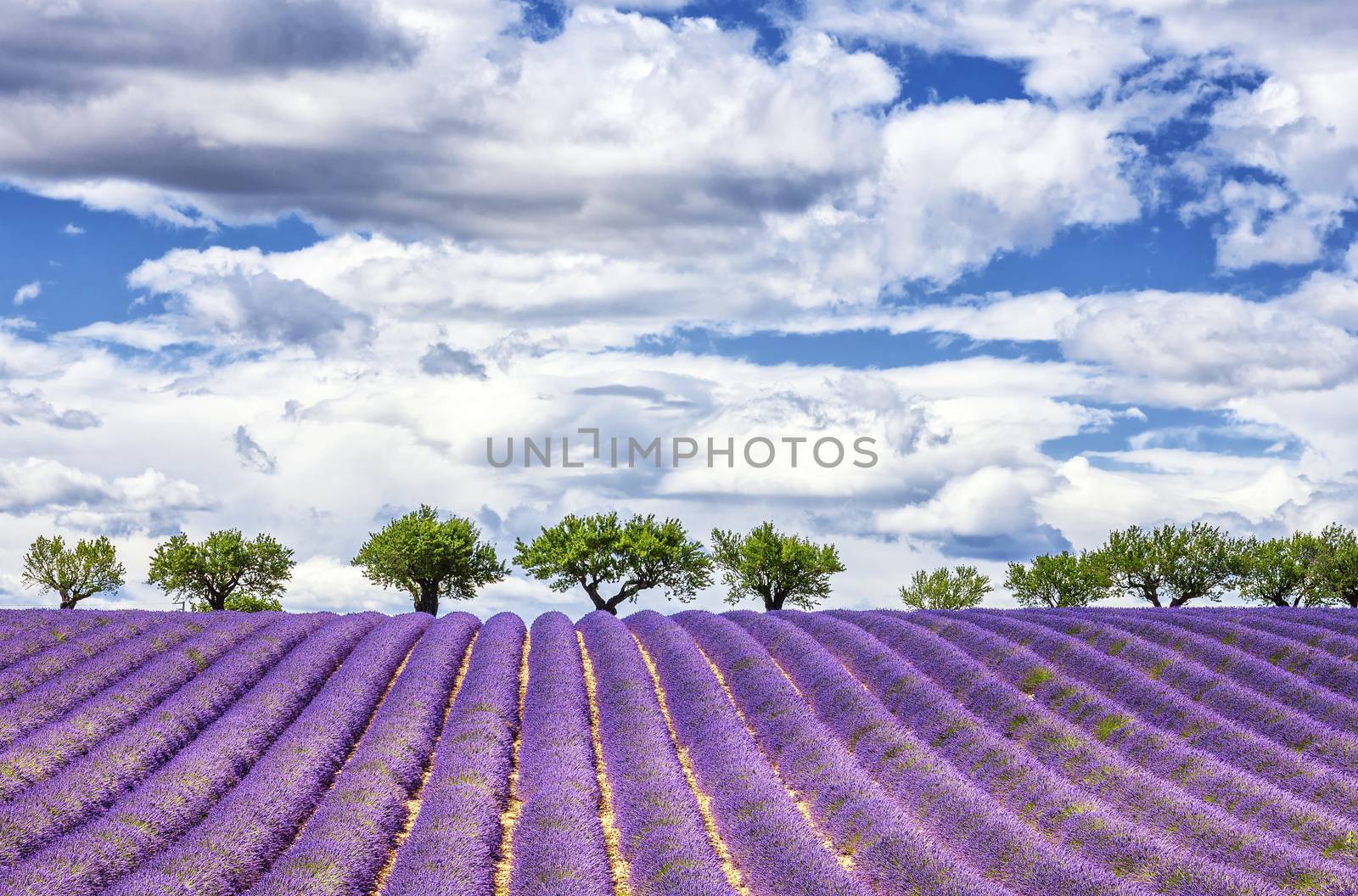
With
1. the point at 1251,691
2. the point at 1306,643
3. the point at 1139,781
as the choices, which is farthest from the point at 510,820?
the point at 1306,643

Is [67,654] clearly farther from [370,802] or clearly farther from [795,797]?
[795,797]

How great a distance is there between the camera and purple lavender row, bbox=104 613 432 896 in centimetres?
1038

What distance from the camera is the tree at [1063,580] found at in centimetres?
5050

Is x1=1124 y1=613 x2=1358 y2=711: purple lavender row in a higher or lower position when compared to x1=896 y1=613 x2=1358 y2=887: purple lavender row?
higher

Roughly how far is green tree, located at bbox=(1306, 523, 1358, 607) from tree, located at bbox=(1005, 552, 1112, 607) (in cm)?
860

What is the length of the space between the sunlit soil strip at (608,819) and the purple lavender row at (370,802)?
2.56 metres

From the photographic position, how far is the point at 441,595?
157ft

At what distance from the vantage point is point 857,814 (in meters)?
12.6

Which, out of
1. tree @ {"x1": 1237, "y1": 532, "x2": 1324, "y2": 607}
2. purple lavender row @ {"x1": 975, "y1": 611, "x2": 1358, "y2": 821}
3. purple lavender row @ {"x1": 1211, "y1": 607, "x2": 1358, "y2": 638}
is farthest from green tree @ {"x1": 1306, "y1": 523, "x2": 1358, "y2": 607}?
purple lavender row @ {"x1": 975, "y1": 611, "x2": 1358, "y2": 821}

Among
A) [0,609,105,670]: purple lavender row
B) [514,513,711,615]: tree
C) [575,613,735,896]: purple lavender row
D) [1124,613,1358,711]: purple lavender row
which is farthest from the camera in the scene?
[514,513,711,615]: tree

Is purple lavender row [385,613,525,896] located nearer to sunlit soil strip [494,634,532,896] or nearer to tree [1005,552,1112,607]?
sunlit soil strip [494,634,532,896]

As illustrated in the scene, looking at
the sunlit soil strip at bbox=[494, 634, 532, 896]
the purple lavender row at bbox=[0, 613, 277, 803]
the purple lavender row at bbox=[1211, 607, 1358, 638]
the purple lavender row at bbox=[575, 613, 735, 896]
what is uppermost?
the purple lavender row at bbox=[1211, 607, 1358, 638]

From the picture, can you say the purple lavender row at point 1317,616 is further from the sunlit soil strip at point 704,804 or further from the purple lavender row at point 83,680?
the purple lavender row at point 83,680

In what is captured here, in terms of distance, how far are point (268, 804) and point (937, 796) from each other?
8.30m
